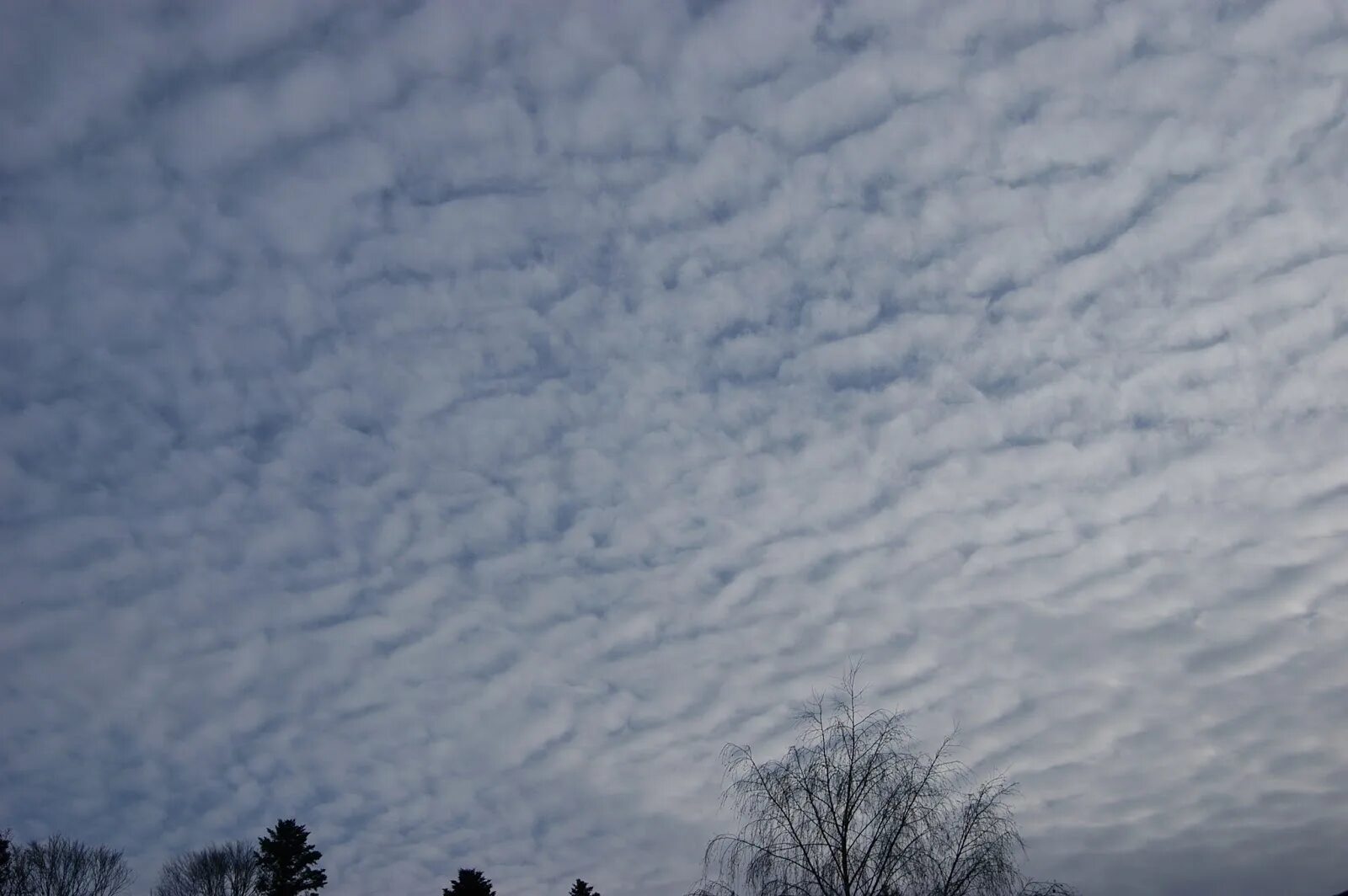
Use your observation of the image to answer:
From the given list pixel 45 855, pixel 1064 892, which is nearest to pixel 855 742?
pixel 1064 892

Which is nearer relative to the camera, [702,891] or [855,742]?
[702,891]

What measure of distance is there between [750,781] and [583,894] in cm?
2617

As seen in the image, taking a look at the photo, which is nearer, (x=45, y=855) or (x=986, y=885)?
(x=986, y=885)

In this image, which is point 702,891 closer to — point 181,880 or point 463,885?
point 463,885

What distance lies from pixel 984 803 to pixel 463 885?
33.2 meters

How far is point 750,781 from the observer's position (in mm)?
29891

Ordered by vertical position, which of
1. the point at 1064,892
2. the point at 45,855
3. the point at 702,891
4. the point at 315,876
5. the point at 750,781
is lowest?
the point at 1064,892

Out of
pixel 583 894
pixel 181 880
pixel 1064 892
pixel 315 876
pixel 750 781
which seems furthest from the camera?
pixel 181 880

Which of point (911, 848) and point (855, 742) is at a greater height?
point (855, 742)

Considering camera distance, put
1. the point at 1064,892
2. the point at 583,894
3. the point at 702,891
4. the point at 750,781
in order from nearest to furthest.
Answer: the point at 1064,892, the point at 702,891, the point at 750,781, the point at 583,894

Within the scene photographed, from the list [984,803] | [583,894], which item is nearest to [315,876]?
[583,894]

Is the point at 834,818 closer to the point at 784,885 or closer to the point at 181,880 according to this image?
the point at 784,885

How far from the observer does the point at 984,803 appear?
2808 cm

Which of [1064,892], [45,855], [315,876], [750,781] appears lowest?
[1064,892]
